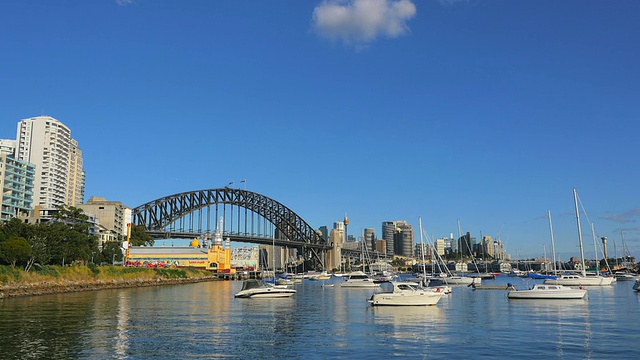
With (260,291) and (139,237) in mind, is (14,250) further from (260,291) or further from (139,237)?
(139,237)

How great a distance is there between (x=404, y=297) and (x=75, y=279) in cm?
6396

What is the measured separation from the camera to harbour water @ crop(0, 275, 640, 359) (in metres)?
27.1

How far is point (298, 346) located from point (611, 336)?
770 inches

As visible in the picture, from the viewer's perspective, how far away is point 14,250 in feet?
247

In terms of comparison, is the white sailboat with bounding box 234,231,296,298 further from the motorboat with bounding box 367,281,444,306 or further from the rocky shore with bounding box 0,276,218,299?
the rocky shore with bounding box 0,276,218,299

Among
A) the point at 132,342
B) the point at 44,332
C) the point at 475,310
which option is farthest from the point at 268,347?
the point at 475,310

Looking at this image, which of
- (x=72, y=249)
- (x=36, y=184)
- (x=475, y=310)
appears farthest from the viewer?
(x=36, y=184)

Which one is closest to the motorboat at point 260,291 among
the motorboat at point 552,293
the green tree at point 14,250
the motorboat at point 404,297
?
the motorboat at point 404,297

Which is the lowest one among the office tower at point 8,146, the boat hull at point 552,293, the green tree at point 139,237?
the boat hull at point 552,293

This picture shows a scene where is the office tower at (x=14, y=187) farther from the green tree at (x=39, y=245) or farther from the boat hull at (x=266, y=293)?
the boat hull at (x=266, y=293)

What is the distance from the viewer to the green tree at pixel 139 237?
171637mm

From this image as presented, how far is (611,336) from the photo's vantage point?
32.6 meters

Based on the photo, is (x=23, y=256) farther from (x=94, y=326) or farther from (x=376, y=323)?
(x=376, y=323)

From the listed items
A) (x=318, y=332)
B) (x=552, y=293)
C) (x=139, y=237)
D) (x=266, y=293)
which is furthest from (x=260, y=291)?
(x=139, y=237)
